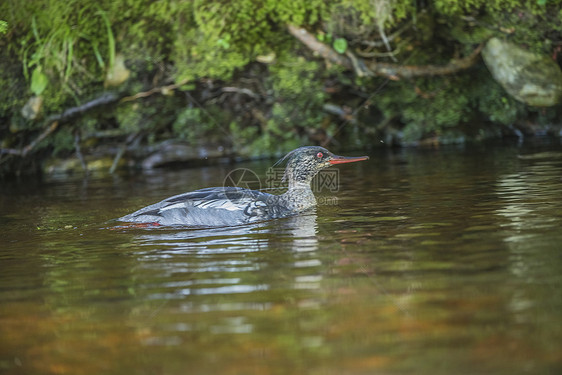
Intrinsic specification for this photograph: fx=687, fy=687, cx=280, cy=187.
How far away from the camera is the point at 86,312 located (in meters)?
3.58

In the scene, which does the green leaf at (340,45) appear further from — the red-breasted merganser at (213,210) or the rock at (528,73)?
the red-breasted merganser at (213,210)

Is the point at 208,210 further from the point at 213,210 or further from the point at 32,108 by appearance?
the point at 32,108

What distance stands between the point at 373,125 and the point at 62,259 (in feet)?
28.3

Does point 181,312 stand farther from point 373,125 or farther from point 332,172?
point 373,125

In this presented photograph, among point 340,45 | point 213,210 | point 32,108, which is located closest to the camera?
point 213,210

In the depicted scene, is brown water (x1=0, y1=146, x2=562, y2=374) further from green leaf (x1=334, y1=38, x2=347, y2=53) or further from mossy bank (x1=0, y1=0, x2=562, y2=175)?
mossy bank (x1=0, y1=0, x2=562, y2=175)

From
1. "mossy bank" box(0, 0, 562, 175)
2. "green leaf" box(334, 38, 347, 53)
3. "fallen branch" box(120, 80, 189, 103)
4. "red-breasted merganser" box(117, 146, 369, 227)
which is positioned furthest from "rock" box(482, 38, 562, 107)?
"red-breasted merganser" box(117, 146, 369, 227)

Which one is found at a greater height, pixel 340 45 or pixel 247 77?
pixel 340 45

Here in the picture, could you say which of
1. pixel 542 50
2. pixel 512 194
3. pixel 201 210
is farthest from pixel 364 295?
pixel 542 50

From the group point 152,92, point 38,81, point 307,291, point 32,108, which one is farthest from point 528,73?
point 307,291

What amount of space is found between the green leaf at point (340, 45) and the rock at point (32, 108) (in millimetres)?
4829

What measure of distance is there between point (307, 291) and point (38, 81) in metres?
8.34

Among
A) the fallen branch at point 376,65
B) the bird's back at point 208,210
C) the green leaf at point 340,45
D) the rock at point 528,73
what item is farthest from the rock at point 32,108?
the rock at point 528,73

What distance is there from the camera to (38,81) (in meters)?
10.7
